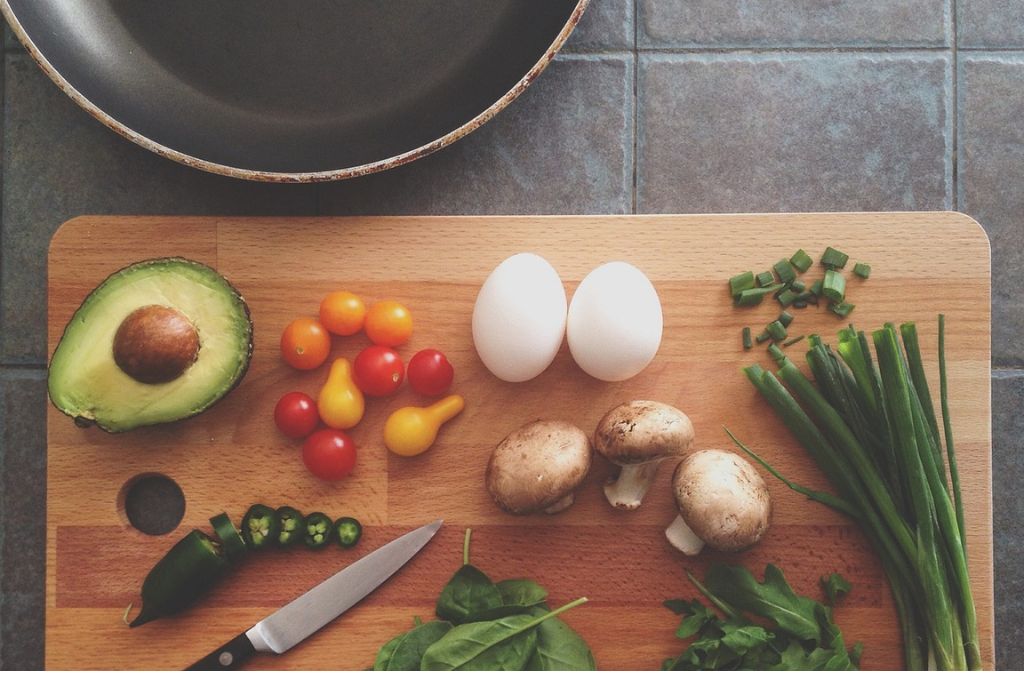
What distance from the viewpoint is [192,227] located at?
1.04 meters

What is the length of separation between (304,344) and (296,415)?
0.09 m

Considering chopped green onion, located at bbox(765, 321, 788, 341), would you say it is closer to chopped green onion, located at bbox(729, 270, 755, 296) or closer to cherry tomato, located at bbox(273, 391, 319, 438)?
chopped green onion, located at bbox(729, 270, 755, 296)

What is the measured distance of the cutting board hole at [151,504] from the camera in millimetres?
1063

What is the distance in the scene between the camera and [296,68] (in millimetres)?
1037

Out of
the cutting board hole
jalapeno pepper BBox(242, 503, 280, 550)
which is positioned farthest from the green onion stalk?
the cutting board hole

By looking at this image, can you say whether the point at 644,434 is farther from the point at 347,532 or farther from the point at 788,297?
the point at 347,532

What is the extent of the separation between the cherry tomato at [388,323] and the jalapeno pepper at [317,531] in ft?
0.78

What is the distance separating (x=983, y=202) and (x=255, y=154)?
994mm

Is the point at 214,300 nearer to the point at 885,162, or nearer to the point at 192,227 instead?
the point at 192,227

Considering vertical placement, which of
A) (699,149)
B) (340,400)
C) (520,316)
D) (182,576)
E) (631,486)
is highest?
(699,149)

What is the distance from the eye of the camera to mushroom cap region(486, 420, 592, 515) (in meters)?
0.95

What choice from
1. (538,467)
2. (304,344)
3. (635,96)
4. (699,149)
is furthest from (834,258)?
(304,344)

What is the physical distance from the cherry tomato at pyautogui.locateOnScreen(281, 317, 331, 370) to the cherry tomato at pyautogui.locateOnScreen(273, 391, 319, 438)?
0.14 ft

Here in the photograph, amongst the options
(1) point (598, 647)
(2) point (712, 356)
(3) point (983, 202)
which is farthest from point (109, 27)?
(3) point (983, 202)
